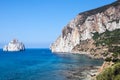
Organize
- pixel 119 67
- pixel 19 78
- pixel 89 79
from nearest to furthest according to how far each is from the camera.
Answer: pixel 119 67 < pixel 89 79 < pixel 19 78

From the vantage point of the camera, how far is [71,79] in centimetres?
11769

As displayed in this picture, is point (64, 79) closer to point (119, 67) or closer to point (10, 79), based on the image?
point (10, 79)

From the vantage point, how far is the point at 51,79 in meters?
119

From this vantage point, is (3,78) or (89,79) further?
(3,78)

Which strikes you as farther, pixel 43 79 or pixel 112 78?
pixel 43 79

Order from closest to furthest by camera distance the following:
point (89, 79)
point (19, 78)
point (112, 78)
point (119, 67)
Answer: point (112, 78) → point (119, 67) → point (89, 79) → point (19, 78)

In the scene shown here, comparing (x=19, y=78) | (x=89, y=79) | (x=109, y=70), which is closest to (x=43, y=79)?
(x=19, y=78)

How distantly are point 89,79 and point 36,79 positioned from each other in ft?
73.5

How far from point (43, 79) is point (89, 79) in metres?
19.5

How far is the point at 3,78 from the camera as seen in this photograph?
123750 millimetres

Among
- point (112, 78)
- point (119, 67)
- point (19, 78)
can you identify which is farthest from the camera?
point (19, 78)

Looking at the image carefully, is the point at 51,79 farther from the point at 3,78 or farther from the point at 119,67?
the point at 119,67

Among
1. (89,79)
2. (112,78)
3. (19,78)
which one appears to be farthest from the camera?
(19,78)

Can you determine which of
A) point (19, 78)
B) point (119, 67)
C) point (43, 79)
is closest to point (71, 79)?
point (43, 79)
